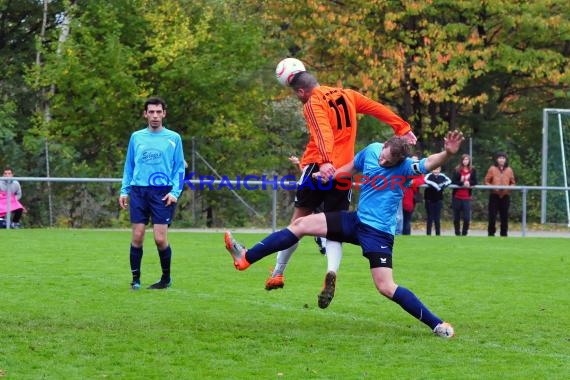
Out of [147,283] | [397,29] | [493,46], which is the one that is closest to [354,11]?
[397,29]

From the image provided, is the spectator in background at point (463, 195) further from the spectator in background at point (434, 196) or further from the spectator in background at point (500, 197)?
the spectator in background at point (500, 197)

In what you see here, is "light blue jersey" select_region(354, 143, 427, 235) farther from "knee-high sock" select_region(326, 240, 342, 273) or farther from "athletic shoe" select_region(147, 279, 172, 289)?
"athletic shoe" select_region(147, 279, 172, 289)

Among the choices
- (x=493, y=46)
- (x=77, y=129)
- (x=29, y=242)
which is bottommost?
(x=29, y=242)

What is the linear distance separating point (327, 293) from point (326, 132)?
1.56 meters

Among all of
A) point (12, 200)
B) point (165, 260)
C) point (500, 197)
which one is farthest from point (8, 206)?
point (165, 260)

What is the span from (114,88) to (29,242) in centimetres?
1090

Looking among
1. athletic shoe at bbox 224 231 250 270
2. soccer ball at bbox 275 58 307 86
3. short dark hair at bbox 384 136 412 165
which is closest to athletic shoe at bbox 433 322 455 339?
short dark hair at bbox 384 136 412 165

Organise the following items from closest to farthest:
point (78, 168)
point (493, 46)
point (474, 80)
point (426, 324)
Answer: point (426, 324) < point (78, 168) < point (493, 46) < point (474, 80)

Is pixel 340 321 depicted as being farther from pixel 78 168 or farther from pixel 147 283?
Answer: pixel 78 168

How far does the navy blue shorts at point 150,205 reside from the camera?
37.9 feet

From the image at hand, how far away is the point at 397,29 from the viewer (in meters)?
31.8

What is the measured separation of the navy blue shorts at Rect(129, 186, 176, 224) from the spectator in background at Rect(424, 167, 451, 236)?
1307 centimetres

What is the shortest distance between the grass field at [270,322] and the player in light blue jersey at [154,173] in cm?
77

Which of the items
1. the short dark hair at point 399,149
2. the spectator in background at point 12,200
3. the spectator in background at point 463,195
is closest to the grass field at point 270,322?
the short dark hair at point 399,149
